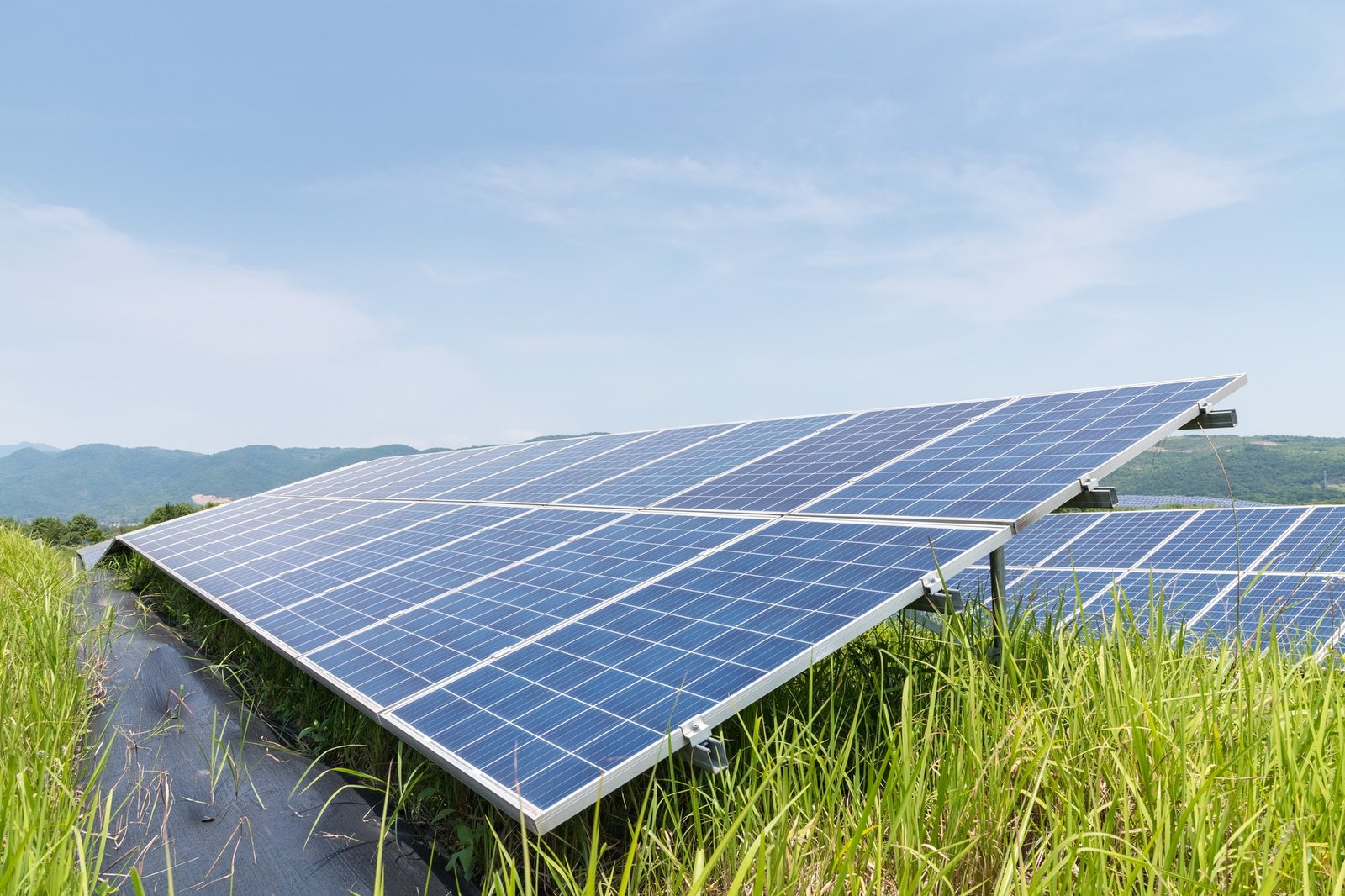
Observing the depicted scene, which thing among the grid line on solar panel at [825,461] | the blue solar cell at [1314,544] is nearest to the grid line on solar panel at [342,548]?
the grid line on solar panel at [825,461]

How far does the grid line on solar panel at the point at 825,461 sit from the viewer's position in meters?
8.55

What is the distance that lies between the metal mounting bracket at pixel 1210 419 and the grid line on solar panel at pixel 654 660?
2517 millimetres

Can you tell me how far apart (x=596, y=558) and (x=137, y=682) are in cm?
569

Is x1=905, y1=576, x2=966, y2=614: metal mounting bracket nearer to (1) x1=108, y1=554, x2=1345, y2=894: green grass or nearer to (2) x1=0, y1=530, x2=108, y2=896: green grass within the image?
(1) x1=108, y1=554, x2=1345, y2=894: green grass

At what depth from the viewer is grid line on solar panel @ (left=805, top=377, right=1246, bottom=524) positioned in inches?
247

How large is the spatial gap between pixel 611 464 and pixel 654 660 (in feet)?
27.6

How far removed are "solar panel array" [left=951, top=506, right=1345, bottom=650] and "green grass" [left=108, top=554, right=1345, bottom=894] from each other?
6.04m

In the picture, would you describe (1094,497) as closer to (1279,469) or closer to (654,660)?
(654,660)

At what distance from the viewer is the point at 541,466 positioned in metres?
15.4

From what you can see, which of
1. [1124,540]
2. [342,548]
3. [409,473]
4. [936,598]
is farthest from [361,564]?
[1124,540]

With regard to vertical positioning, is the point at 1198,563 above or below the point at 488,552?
below

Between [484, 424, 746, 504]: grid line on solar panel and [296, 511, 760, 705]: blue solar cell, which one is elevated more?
[484, 424, 746, 504]: grid line on solar panel

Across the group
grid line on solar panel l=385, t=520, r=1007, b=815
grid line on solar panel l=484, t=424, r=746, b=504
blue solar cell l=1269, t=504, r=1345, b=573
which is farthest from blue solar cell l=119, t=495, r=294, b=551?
blue solar cell l=1269, t=504, r=1345, b=573

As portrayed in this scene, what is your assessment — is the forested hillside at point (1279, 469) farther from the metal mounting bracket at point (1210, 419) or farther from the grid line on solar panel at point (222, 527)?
the metal mounting bracket at point (1210, 419)
